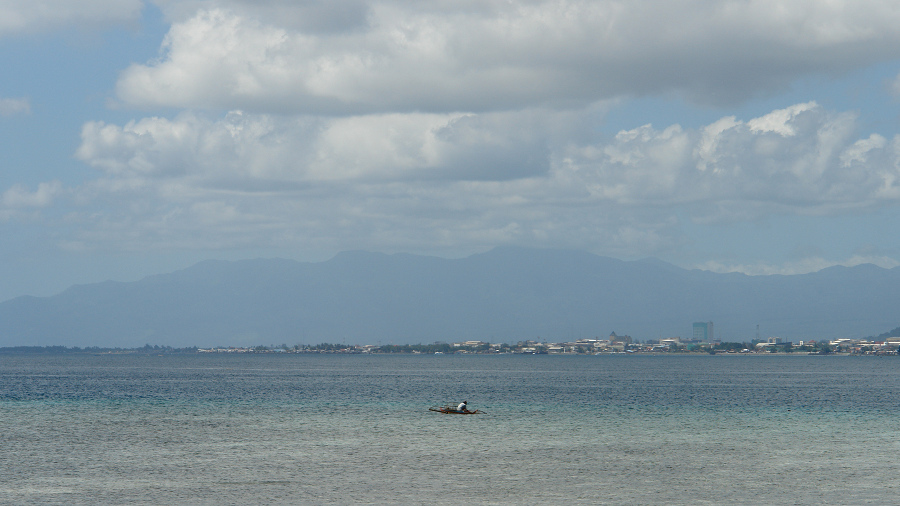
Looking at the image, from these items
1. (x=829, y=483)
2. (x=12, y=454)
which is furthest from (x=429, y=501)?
(x=12, y=454)

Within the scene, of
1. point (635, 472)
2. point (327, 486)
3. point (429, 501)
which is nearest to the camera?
point (429, 501)

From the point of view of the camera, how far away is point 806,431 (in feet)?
285

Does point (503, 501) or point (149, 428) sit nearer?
point (503, 501)

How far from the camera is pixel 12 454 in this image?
68625mm

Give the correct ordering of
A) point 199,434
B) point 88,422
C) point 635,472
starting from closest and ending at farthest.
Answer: point 635,472
point 199,434
point 88,422

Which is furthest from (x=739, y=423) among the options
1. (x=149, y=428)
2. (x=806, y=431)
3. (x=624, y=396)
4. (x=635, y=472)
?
(x=149, y=428)

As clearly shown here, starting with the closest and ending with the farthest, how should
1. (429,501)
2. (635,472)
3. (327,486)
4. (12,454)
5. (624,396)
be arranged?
1. (429,501)
2. (327,486)
3. (635,472)
4. (12,454)
5. (624,396)

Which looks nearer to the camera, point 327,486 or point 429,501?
point 429,501

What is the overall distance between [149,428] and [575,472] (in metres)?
43.5

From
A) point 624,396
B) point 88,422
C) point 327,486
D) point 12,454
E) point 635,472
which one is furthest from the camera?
point 624,396

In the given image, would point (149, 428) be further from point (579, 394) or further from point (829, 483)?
point (579, 394)

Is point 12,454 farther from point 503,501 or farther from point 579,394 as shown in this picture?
point 579,394

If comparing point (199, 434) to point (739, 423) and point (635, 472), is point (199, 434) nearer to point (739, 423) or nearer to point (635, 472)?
point (635, 472)

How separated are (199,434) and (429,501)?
120 feet
